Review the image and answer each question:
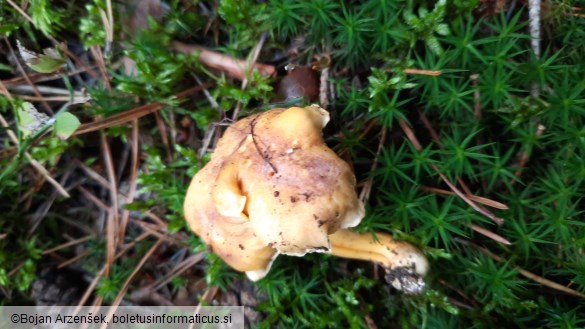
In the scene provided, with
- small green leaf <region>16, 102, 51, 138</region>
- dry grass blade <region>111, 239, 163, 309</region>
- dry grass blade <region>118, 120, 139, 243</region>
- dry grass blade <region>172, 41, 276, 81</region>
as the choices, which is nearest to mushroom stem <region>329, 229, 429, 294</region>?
dry grass blade <region>172, 41, 276, 81</region>

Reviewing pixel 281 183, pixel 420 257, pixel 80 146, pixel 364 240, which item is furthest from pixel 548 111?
pixel 80 146

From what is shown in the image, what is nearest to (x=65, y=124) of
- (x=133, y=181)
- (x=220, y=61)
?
(x=133, y=181)

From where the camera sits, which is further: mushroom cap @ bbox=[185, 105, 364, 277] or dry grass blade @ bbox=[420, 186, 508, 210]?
dry grass blade @ bbox=[420, 186, 508, 210]

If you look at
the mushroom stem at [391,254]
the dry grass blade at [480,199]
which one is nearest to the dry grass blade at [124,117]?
the mushroom stem at [391,254]

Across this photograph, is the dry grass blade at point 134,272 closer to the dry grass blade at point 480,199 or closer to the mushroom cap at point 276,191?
the mushroom cap at point 276,191

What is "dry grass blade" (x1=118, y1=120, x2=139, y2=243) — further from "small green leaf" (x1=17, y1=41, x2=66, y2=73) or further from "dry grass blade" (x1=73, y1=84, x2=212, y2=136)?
"small green leaf" (x1=17, y1=41, x2=66, y2=73)
